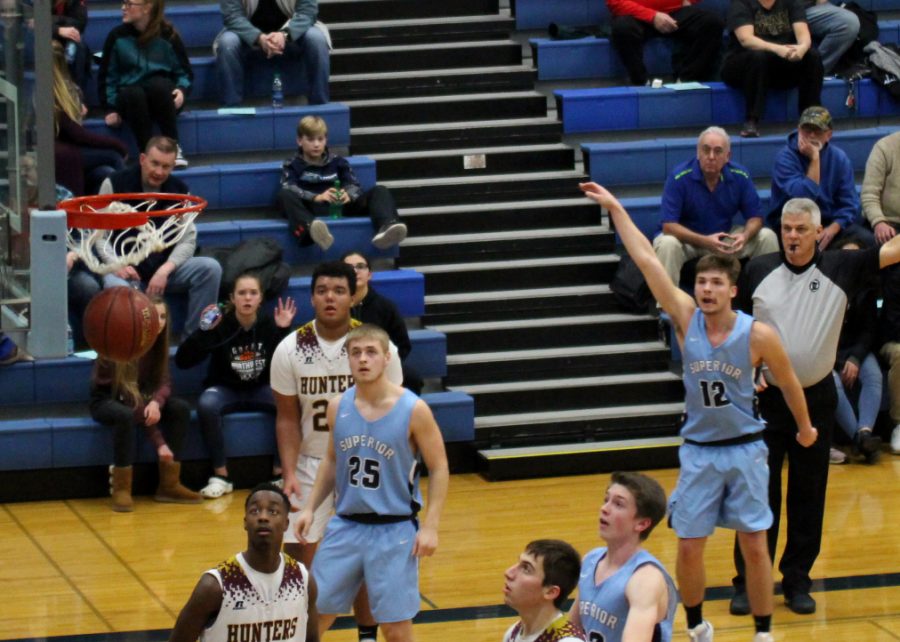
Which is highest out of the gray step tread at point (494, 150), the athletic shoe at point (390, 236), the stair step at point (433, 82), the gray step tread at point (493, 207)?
the stair step at point (433, 82)

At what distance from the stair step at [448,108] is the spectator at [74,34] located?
192 centimetres

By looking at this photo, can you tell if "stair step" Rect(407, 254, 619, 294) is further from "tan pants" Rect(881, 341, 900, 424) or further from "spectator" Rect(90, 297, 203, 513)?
"spectator" Rect(90, 297, 203, 513)

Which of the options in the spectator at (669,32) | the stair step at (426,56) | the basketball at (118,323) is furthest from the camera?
the stair step at (426,56)

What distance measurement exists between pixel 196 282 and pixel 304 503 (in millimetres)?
3252

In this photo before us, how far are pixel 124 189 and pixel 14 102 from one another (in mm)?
4266

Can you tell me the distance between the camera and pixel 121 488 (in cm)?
903

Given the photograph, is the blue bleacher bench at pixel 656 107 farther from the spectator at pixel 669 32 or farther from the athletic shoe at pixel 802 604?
the athletic shoe at pixel 802 604

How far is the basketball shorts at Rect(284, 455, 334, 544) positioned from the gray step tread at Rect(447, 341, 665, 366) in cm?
355

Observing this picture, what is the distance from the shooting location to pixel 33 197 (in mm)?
5262

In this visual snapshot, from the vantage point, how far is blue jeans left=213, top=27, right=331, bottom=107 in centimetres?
1123

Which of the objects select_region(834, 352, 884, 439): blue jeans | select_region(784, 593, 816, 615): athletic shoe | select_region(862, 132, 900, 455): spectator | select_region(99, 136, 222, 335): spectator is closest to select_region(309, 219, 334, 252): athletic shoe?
select_region(99, 136, 222, 335): spectator

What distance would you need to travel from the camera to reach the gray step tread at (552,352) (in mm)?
10336

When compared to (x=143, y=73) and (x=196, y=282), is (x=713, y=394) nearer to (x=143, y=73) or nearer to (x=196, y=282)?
(x=196, y=282)

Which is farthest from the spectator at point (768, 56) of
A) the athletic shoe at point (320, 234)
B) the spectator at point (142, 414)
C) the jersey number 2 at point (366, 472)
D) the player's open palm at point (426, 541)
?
the player's open palm at point (426, 541)
